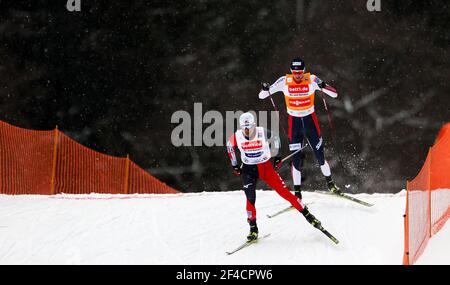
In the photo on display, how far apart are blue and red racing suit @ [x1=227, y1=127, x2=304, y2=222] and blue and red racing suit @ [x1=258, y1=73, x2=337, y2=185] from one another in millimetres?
1180

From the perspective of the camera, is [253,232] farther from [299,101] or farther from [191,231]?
[299,101]

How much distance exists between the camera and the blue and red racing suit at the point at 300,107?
11664 millimetres

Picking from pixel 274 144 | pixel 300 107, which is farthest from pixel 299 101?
pixel 274 144

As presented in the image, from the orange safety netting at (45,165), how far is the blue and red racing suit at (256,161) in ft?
15.9

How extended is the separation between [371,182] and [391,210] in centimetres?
1572

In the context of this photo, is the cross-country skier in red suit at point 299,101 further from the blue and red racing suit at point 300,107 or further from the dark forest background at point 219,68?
the dark forest background at point 219,68

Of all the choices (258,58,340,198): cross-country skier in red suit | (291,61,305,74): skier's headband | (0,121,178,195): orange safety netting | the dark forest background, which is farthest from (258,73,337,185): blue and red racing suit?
the dark forest background

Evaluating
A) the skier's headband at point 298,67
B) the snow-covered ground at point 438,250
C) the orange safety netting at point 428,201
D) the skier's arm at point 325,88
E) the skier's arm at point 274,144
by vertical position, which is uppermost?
the skier's headband at point 298,67

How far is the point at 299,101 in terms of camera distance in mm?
11758

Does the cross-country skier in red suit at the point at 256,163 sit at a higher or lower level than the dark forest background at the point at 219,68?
lower

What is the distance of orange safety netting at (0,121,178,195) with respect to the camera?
14.9 meters

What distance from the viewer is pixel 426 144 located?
2759 centimetres

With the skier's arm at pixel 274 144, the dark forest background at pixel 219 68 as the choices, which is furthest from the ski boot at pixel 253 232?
the dark forest background at pixel 219 68
